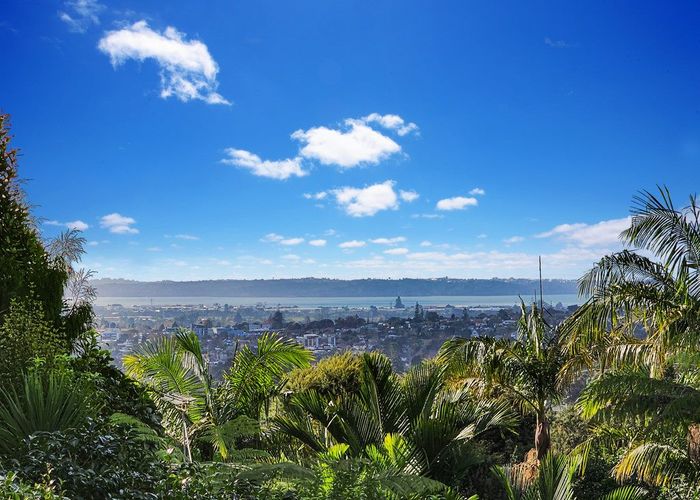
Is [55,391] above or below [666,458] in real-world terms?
above

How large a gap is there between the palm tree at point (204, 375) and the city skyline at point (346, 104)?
316cm

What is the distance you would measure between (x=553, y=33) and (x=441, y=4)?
3.02 m

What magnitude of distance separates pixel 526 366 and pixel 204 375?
→ 494 cm

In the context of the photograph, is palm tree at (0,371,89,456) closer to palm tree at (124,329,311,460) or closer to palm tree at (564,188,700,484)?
palm tree at (124,329,311,460)

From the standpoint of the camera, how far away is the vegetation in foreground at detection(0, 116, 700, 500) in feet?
14.0

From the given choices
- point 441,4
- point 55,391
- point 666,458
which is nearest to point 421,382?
point 666,458

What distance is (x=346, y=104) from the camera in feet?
47.6

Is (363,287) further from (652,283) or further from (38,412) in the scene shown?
(38,412)

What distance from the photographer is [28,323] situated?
564 centimetres

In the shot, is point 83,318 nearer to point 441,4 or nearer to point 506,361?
point 506,361

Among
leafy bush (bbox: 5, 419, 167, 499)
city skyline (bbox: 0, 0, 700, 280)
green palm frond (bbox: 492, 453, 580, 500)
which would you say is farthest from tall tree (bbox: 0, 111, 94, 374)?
green palm frond (bbox: 492, 453, 580, 500)

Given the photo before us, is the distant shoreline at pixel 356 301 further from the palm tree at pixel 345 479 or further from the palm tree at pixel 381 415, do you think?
the palm tree at pixel 345 479

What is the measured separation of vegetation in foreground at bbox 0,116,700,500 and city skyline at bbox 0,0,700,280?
105 centimetres

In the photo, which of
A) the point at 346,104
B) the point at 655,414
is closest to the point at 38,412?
the point at 655,414
